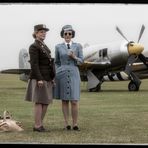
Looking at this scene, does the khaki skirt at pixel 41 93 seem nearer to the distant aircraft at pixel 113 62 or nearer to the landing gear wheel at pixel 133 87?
the distant aircraft at pixel 113 62

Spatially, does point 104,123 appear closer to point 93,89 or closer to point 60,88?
point 60,88

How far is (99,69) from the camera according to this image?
81.4 ft

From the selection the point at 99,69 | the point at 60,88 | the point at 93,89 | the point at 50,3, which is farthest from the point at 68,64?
Result: the point at 99,69

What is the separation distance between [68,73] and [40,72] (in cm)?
44

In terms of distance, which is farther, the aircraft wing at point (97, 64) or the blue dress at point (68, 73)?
the aircraft wing at point (97, 64)

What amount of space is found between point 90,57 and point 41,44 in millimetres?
18137

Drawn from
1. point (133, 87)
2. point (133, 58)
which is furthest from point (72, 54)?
point (133, 58)

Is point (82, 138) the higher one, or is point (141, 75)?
point (82, 138)

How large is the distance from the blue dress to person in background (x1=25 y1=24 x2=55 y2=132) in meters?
0.19

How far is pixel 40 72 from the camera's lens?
6777mm

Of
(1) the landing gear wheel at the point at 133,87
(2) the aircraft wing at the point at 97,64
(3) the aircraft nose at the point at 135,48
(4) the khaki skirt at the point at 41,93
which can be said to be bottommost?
(1) the landing gear wheel at the point at 133,87

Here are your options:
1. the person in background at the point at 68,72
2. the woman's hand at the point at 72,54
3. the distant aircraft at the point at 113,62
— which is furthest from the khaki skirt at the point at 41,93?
the distant aircraft at the point at 113,62

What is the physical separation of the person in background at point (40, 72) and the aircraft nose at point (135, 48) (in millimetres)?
17303

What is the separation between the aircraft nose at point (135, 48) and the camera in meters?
23.9
